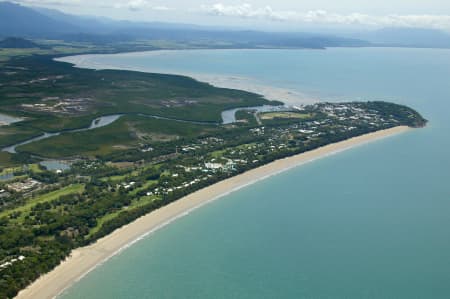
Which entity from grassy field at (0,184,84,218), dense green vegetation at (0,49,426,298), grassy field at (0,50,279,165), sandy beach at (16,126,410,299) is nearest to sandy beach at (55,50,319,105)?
grassy field at (0,50,279,165)

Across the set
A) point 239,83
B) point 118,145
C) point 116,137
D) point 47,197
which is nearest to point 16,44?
point 239,83

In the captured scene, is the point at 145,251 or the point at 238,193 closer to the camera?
the point at 145,251

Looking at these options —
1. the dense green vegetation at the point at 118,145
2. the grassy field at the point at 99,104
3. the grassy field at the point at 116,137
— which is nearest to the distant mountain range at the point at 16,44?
the grassy field at the point at 99,104

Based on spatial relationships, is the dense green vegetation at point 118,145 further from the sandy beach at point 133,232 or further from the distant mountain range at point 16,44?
the distant mountain range at point 16,44

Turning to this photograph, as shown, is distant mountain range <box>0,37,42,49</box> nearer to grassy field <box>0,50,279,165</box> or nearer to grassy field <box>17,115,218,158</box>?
grassy field <box>0,50,279,165</box>

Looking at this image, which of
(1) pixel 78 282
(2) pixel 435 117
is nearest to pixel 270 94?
(2) pixel 435 117

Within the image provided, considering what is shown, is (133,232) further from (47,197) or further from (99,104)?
(99,104)

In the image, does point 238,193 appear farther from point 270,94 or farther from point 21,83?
point 21,83

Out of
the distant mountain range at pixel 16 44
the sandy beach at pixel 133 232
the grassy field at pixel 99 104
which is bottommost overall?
the sandy beach at pixel 133 232
